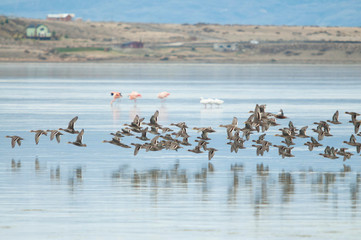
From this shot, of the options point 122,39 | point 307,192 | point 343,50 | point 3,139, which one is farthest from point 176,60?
point 307,192

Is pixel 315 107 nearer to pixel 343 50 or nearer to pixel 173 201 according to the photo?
pixel 173 201

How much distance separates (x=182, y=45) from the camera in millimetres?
134875

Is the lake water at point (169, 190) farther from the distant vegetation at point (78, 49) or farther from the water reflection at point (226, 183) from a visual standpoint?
the distant vegetation at point (78, 49)

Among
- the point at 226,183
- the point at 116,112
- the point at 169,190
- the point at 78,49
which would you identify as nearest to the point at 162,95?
the point at 116,112

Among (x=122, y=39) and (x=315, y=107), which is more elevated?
(x=122, y=39)

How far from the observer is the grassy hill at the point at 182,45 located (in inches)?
4889

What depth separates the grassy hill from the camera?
124 m

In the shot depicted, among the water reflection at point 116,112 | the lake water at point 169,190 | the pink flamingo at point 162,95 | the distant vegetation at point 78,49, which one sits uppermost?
the distant vegetation at point 78,49

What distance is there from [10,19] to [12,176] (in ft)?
516

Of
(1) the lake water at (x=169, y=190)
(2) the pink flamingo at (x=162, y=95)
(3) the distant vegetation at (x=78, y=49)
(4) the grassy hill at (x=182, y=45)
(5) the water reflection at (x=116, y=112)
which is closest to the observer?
(1) the lake water at (x=169, y=190)

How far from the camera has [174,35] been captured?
539 ft

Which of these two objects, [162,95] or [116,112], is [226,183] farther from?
[162,95]

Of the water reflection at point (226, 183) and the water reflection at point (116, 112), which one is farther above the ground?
the water reflection at point (116, 112)

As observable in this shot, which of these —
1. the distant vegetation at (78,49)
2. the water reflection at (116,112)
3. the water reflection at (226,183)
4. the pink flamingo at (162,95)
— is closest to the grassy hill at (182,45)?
the distant vegetation at (78,49)
